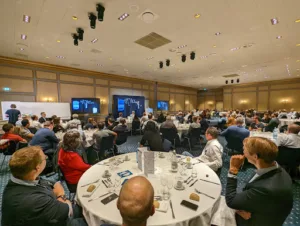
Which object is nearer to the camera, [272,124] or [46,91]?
[272,124]

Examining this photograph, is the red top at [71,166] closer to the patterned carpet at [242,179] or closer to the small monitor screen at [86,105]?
the patterned carpet at [242,179]

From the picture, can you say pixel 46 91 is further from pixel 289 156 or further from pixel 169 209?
pixel 289 156

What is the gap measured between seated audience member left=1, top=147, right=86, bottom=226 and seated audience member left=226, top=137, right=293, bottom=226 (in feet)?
5.04

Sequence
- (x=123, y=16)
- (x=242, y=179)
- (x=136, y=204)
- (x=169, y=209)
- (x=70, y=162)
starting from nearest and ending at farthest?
(x=136, y=204), (x=169, y=209), (x=70, y=162), (x=242, y=179), (x=123, y=16)

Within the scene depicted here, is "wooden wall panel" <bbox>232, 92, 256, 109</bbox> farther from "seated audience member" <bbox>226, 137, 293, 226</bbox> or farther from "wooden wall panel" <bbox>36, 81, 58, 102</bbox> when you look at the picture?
"wooden wall panel" <bbox>36, 81, 58, 102</bbox>

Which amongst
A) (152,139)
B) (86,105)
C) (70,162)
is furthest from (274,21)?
(86,105)

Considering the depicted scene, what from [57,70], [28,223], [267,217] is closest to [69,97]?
[57,70]

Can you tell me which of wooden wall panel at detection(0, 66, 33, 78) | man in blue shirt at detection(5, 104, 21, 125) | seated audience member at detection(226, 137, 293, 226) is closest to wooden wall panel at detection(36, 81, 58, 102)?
wooden wall panel at detection(0, 66, 33, 78)

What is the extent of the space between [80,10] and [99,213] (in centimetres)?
419

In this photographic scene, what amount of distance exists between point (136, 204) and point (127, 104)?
36.8ft

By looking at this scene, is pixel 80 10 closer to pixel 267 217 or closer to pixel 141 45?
pixel 141 45

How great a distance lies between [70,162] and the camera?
81.2 inches

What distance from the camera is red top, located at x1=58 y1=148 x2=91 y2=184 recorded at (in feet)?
6.79

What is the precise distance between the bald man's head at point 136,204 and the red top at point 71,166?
157 centimetres
